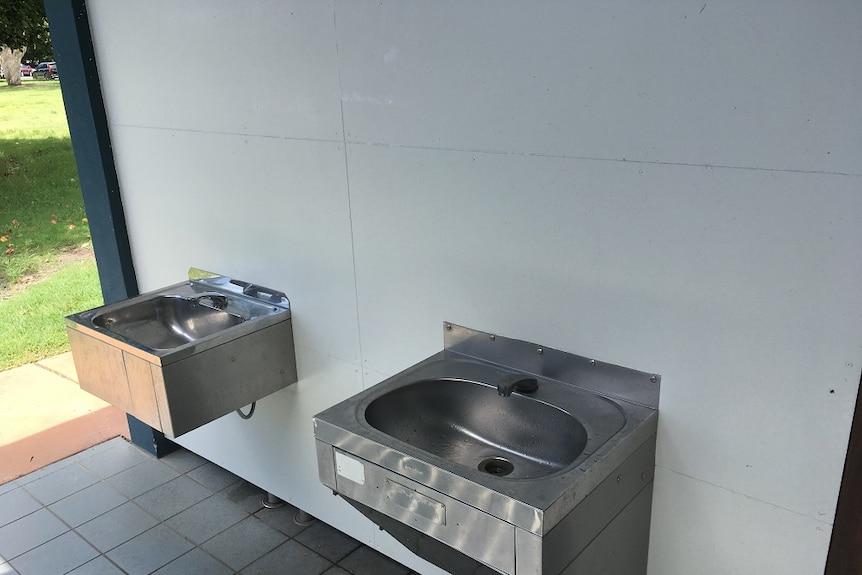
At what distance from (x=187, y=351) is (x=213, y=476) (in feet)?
3.79

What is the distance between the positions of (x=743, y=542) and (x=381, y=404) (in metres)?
0.89

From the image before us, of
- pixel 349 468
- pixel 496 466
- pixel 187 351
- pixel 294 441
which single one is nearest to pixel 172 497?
pixel 294 441

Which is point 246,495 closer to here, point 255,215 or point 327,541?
point 327,541

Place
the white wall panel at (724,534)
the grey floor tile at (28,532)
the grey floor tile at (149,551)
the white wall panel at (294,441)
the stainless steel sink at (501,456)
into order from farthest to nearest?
the grey floor tile at (28,532), the grey floor tile at (149,551), the white wall panel at (294,441), the white wall panel at (724,534), the stainless steel sink at (501,456)

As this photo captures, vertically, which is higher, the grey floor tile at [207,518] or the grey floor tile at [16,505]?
the grey floor tile at [207,518]

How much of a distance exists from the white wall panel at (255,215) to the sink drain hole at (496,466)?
0.69m

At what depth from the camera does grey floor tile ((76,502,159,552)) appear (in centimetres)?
279

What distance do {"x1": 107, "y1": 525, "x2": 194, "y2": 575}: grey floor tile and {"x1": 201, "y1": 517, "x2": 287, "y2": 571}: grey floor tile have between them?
0.36 feet

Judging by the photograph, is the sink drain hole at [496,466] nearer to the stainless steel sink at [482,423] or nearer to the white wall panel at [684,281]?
the stainless steel sink at [482,423]

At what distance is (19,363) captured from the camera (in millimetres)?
4465

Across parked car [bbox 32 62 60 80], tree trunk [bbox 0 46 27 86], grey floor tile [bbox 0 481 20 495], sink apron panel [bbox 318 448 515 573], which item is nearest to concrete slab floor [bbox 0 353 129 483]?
grey floor tile [bbox 0 481 20 495]

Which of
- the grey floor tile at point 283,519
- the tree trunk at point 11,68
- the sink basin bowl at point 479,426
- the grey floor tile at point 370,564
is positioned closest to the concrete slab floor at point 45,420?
the grey floor tile at point 283,519

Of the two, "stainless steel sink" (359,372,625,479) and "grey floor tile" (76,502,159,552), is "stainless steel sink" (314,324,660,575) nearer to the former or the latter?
"stainless steel sink" (359,372,625,479)

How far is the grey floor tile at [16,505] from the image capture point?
2.97 metres
